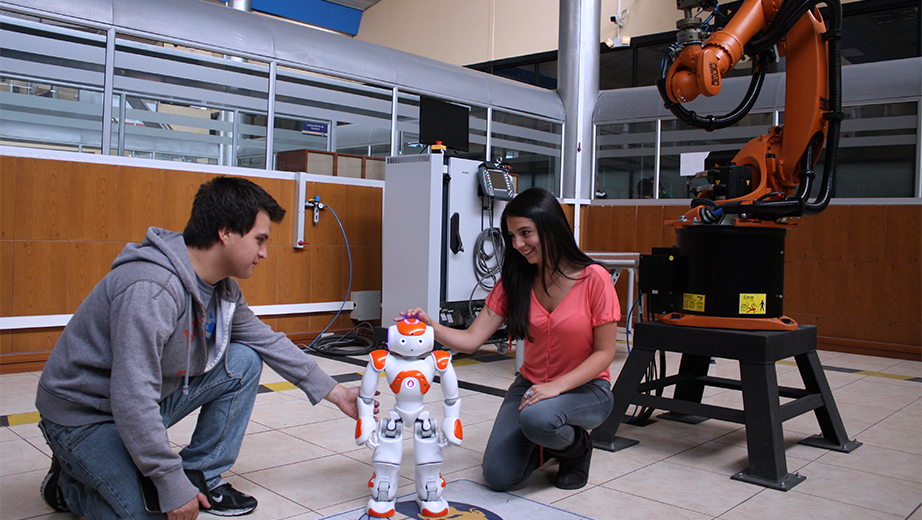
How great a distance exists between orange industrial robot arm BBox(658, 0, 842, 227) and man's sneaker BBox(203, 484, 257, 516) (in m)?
2.23

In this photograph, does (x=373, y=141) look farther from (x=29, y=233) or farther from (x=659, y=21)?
(x=659, y=21)

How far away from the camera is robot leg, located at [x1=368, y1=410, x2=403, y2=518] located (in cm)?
219

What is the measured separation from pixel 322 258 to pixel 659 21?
6.20 metres

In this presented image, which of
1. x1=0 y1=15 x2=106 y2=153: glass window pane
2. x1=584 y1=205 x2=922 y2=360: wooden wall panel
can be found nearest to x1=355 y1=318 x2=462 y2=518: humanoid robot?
x1=0 y1=15 x2=106 y2=153: glass window pane

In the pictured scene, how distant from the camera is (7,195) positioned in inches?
177

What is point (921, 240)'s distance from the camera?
6418mm

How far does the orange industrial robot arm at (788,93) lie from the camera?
3082 millimetres

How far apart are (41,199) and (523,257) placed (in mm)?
3716

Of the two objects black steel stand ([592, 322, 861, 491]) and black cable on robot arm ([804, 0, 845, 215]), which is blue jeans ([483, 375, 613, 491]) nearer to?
black steel stand ([592, 322, 861, 491])

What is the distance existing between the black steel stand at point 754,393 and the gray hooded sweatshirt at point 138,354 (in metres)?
1.99

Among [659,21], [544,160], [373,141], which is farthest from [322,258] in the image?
[659,21]

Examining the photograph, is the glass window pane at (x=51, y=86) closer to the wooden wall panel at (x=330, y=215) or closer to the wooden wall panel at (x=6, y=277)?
the wooden wall panel at (x=6, y=277)

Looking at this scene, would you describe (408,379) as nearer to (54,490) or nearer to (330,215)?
(54,490)

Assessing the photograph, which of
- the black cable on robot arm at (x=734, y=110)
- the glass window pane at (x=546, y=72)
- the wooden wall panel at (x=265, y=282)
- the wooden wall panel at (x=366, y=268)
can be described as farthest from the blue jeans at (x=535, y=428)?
the glass window pane at (x=546, y=72)
